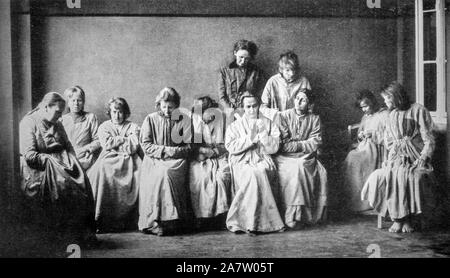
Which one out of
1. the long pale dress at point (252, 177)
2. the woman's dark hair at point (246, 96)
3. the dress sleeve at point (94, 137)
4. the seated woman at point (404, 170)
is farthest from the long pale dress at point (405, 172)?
the dress sleeve at point (94, 137)

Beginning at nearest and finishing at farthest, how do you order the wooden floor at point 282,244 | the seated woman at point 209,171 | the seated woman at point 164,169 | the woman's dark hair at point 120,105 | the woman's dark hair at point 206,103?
the wooden floor at point 282,244, the seated woman at point 164,169, the seated woman at point 209,171, the woman's dark hair at point 120,105, the woman's dark hair at point 206,103

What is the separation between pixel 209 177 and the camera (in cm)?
561

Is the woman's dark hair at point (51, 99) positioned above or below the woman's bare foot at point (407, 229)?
above

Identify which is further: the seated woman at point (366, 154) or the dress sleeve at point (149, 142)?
the seated woman at point (366, 154)

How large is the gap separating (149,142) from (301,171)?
1.36 meters

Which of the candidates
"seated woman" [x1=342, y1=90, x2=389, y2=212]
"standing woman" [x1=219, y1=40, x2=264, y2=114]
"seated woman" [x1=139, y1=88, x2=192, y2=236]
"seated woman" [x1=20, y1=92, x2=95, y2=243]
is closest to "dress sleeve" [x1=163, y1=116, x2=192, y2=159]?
"seated woman" [x1=139, y1=88, x2=192, y2=236]

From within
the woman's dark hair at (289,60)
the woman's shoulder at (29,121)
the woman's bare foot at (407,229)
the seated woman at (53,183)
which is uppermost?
the woman's dark hair at (289,60)

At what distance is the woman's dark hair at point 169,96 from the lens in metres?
5.66

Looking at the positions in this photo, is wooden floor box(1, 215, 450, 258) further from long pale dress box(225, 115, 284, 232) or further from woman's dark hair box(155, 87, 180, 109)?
woman's dark hair box(155, 87, 180, 109)

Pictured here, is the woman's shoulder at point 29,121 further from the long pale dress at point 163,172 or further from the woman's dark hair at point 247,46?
the woman's dark hair at point 247,46

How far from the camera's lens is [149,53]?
5797mm

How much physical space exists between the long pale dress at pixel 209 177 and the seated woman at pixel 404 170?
4.10ft

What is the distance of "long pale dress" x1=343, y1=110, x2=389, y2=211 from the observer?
5785mm

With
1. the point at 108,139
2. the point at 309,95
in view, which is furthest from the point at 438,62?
the point at 108,139
